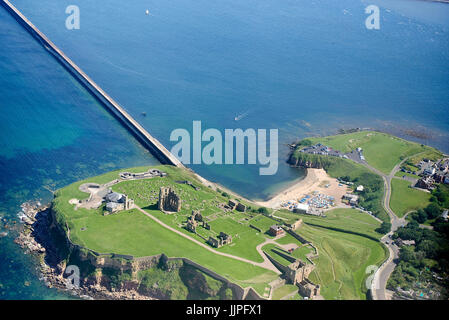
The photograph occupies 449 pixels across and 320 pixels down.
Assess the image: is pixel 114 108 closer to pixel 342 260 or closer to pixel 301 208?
pixel 301 208

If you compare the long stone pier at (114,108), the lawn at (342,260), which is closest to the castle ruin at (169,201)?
the lawn at (342,260)

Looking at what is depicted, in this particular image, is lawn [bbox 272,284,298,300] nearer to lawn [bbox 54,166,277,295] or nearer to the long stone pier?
lawn [bbox 54,166,277,295]

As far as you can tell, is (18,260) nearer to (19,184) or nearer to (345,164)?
(19,184)

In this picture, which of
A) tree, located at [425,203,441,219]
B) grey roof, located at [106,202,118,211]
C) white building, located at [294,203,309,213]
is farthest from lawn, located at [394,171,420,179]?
grey roof, located at [106,202,118,211]

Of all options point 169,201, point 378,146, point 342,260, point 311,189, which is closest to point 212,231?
point 169,201

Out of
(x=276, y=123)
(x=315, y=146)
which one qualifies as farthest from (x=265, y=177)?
(x=276, y=123)
